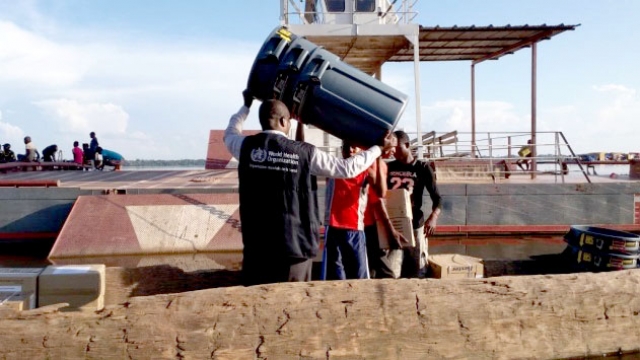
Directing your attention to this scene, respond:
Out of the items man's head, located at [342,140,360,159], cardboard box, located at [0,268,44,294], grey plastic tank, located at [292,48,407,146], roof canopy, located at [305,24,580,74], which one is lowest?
cardboard box, located at [0,268,44,294]

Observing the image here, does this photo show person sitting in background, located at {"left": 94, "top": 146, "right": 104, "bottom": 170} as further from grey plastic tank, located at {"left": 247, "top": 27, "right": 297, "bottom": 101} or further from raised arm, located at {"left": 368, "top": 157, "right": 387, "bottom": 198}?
raised arm, located at {"left": 368, "top": 157, "right": 387, "bottom": 198}

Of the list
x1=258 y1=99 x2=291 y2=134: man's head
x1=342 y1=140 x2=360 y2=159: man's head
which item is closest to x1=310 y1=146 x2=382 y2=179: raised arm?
x1=258 y1=99 x2=291 y2=134: man's head

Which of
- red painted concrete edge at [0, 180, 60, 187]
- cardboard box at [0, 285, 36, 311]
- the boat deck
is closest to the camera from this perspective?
cardboard box at [0, 285, 36, 311]

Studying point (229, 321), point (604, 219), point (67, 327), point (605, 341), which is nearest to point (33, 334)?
point (67, 327)

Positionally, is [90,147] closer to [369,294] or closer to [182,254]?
[182,254]

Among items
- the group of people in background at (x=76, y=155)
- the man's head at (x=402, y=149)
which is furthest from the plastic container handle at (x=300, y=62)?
the group of people in background at (x=76, y=155)

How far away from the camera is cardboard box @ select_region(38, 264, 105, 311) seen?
3842 mm

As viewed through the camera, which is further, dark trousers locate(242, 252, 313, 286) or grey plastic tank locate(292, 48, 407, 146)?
grey plastic tank locate(292, 48, 407, 146)

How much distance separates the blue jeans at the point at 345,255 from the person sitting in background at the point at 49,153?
1987 centimetres

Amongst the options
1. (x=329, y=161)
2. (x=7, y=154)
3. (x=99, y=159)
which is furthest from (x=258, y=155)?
(x=7, y=154)

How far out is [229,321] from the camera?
2.89m

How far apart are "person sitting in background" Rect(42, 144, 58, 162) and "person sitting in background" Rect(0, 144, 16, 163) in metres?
1.31

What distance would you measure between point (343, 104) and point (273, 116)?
1.08 meters

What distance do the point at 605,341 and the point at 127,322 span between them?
3.45 m
